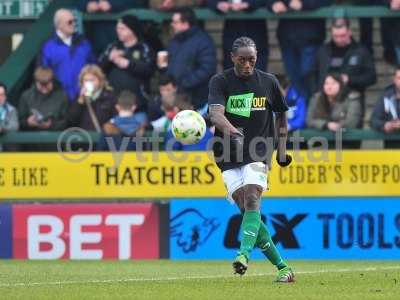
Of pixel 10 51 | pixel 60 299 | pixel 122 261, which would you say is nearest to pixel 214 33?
pixel 10 51

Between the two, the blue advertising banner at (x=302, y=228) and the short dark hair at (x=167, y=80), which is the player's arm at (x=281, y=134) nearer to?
the blue advertising banner at (x=302, y=228)

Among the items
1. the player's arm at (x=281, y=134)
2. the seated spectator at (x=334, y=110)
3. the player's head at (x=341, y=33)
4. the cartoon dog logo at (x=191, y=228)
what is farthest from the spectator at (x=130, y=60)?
the player's arm at (x=281, y=134)

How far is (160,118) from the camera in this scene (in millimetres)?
16906

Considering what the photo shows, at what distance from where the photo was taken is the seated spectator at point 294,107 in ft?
54.3

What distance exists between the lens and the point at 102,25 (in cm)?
1883

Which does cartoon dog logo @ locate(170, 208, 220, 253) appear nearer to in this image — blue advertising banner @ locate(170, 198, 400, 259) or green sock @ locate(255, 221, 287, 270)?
blue advertising banner @ locate(170, 198, 400, 259)

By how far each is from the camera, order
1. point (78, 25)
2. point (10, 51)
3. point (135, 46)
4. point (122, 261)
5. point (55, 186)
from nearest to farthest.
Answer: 1. point (122, 261)
2. point (55, 186)
3. point (135, 46)
4. point (78, 25)
5. point (10, 51)

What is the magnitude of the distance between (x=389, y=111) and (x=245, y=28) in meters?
2.46

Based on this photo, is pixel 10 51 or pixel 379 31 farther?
pixel 10 51

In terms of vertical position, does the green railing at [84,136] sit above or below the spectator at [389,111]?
→ below

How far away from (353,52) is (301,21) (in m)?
1.03

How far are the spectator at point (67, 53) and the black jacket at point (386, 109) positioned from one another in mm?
4072

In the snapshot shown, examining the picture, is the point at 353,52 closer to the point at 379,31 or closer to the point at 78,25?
the point at 379,31

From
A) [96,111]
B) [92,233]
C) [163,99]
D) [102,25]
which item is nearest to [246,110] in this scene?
[92,233]
